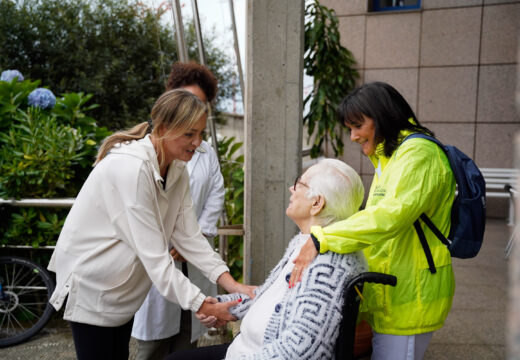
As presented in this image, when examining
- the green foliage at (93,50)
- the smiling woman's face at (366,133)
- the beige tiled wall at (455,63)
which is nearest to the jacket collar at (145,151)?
the smiling woman's face at (366,133)

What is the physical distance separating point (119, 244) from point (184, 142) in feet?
1.74

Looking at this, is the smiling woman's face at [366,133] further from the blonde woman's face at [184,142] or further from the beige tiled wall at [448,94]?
the beige tiled wall at [448,94]

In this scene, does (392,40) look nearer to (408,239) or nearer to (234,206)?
(234,206)

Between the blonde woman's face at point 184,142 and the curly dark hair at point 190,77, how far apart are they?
3.17 ft

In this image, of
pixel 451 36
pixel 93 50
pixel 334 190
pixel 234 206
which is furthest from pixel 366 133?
pixel 93 50

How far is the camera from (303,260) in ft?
5.60

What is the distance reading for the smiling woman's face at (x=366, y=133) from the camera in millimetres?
1960

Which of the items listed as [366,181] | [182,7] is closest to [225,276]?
[182,7]

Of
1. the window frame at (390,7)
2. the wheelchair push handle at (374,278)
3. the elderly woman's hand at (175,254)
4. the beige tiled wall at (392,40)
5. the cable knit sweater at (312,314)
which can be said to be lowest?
the elderly woman's hand at (175,254)

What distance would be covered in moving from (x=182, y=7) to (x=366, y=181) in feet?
14.4

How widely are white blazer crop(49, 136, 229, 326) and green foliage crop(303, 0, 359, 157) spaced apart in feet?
17.0

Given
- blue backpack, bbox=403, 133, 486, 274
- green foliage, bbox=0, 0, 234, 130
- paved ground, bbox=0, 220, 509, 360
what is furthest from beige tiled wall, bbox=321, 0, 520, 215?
blue backpack, bbox=403, 133, 486, 274

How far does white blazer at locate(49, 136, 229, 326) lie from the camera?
1880 mm

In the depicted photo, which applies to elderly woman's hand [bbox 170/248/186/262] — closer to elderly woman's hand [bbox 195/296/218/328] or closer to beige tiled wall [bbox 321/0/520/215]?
elderly woman's hand [bbox 195/296/218/328]
